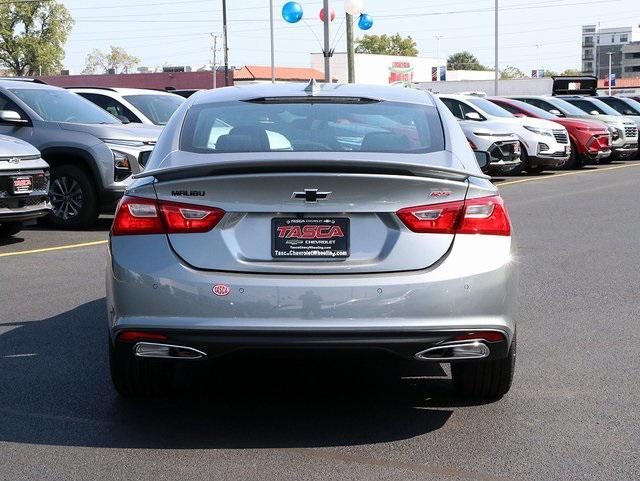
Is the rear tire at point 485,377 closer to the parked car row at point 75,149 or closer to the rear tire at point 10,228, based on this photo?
the parked car row at point 75,149

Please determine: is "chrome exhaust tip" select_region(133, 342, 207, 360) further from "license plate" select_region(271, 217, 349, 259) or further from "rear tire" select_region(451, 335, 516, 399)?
"rear tire" select_region(451, 335, 516, 399)

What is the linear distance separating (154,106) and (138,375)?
40.8 ft

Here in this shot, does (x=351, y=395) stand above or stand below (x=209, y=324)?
below

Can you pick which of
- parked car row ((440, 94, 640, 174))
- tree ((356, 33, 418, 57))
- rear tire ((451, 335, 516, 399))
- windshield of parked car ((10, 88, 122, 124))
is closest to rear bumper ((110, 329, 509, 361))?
rear tire ((451, 335, 516, 399))

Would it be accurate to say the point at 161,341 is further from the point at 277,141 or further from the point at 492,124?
the point at 492,124

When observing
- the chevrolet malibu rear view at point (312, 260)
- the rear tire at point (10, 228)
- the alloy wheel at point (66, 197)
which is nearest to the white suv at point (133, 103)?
the alloy wheel at point (66, 197)

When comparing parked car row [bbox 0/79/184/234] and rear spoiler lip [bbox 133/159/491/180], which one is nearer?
rear spoiler lip [bbox 133/159/491/180]

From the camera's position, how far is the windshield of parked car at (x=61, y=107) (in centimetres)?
1445

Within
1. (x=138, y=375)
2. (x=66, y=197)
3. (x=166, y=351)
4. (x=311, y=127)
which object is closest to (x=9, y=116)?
(x=66, y=197)

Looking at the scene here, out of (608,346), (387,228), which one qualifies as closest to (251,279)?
(387,228)

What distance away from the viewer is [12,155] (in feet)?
38.9

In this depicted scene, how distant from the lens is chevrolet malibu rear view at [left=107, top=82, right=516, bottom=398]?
4785mm

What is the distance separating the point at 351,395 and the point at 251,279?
4.06ft

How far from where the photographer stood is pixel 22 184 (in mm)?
11914
